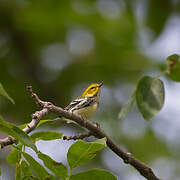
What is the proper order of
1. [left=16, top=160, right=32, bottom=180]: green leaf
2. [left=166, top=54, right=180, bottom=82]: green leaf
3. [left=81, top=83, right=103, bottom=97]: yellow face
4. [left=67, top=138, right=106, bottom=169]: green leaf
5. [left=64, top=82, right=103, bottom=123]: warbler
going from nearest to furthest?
[left=67, top=138, right=106, bottom=169]: green leaf, [left=16, top=160, right=32, bottom=180]: green leaf, [left=166, top=54, right=180, bottom=82]: green leaf, [left=64, top=82, right=103, bottom=123]: warbler, [left=81, top=83, right=103, bottom=97]: yellow face

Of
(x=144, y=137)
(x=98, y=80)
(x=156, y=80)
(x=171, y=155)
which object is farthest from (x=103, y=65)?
(x=156, y=80)

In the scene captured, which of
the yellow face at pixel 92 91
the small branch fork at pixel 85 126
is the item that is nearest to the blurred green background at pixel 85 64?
the yellow face at pixel 92 91

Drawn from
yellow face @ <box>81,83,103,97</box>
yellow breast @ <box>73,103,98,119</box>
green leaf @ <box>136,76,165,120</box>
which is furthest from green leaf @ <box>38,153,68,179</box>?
yellow face @ <box>81,83,103,97</box>

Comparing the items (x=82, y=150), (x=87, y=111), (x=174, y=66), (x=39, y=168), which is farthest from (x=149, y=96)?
(x=87, y=111)

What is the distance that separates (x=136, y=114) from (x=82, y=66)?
1.01 metres

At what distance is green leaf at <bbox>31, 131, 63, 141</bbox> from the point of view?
1442 mm

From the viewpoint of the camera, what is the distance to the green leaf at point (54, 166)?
4.21 ft

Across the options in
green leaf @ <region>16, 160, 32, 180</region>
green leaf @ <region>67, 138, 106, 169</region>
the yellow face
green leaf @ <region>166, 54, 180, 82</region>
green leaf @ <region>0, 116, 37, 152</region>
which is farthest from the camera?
the yellow face

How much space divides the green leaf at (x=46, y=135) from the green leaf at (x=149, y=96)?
Result: 0.34m

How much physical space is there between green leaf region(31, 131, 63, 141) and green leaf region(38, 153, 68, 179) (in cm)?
15

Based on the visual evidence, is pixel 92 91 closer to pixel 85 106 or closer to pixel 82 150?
pixel 85 106

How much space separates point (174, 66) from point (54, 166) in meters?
0.69

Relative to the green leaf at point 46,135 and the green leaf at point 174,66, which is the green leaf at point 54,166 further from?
the green leaf at point 174,66

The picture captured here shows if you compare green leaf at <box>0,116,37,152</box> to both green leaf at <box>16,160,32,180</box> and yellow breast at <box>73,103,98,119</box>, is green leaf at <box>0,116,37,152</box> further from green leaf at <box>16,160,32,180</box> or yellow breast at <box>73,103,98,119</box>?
yellow breast at <box>73,103,98,119</box>
